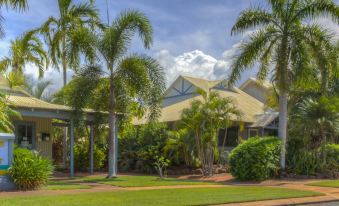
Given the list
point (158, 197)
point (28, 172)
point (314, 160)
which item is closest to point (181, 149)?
point (314, 160)

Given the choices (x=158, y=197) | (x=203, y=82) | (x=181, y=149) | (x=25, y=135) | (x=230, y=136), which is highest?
(x=203, y=82)

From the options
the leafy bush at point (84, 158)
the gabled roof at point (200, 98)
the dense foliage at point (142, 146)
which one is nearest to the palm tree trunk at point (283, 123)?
the dense foliage at point (142, 146)

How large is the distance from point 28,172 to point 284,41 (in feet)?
40.6

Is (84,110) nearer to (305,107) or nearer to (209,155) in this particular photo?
(209,155)

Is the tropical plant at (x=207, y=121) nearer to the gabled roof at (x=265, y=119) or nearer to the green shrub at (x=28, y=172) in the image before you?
the gabled roof at (x=265, y=119)

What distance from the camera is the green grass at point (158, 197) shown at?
459 inches

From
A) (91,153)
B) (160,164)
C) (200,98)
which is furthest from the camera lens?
(200,98)

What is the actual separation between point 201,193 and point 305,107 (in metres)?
9.87

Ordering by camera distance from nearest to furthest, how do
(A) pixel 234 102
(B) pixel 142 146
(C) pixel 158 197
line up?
1. (C) pixel 158 197
2. (B) pixel 142 146
3. (A) pixel 234 102

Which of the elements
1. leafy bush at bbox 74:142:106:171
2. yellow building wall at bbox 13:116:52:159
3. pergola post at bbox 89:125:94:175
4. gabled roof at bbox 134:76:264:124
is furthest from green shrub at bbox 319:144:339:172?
yellow building wall at bbox 13:116:52:159

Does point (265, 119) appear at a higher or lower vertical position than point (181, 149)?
higher

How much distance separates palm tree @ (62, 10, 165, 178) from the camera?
19406 millimetres

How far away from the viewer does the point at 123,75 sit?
19.6 meters

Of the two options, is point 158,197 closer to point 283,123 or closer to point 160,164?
point 283,123
